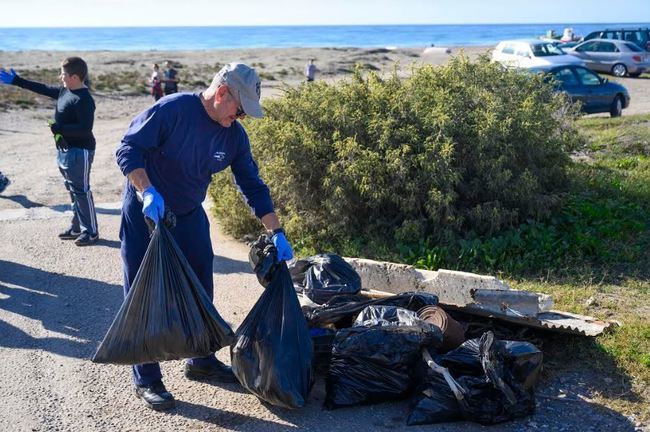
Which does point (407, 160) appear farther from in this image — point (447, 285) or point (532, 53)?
point (532, 53)

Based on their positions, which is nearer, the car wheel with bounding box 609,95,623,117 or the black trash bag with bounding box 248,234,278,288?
the black trash bag with bounding box 248,234,278,288

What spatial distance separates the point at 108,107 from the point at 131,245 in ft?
62.8

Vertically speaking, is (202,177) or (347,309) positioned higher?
(202,177)

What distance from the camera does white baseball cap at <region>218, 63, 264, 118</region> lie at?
3.88m

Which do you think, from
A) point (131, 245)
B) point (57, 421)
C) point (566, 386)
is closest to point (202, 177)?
point (131, 245)

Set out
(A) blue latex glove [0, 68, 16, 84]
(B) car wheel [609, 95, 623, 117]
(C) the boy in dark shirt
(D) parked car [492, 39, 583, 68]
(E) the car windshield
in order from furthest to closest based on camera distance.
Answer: (E) the car windshield, (D) parked car [492, 39, 583, 68], (B) car wheel [609, 95, 623, 117], (A) blue latex glove [0, 68, 16, 84], (C) the boy in dark shirt

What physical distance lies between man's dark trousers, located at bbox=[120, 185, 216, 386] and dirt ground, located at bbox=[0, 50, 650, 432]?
20cm

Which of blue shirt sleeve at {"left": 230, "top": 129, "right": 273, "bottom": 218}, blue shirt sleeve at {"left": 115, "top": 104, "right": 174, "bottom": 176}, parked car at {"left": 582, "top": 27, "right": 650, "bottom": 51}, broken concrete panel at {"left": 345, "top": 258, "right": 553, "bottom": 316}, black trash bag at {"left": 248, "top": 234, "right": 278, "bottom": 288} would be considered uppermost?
parked car at {"left": 582, "top": 27, "right": 650, "bottom": 51}

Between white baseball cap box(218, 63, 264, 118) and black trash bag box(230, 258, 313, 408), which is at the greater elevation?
white baseball cap box(218, 63, 264, 118)

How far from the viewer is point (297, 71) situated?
39.2 meters

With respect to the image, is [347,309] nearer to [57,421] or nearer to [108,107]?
[57,421]

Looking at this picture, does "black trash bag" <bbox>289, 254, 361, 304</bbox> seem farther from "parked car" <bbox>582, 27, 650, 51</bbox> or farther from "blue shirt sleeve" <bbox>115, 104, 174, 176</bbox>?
"parked car" <bbox>582, 27, 650, 51</bbox>

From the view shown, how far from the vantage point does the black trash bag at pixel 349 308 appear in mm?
4633

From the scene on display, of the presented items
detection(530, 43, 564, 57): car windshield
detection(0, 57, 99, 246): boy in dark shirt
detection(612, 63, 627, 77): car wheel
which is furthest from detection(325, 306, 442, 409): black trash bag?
detection(612, 63, 627, 77): car wheel
